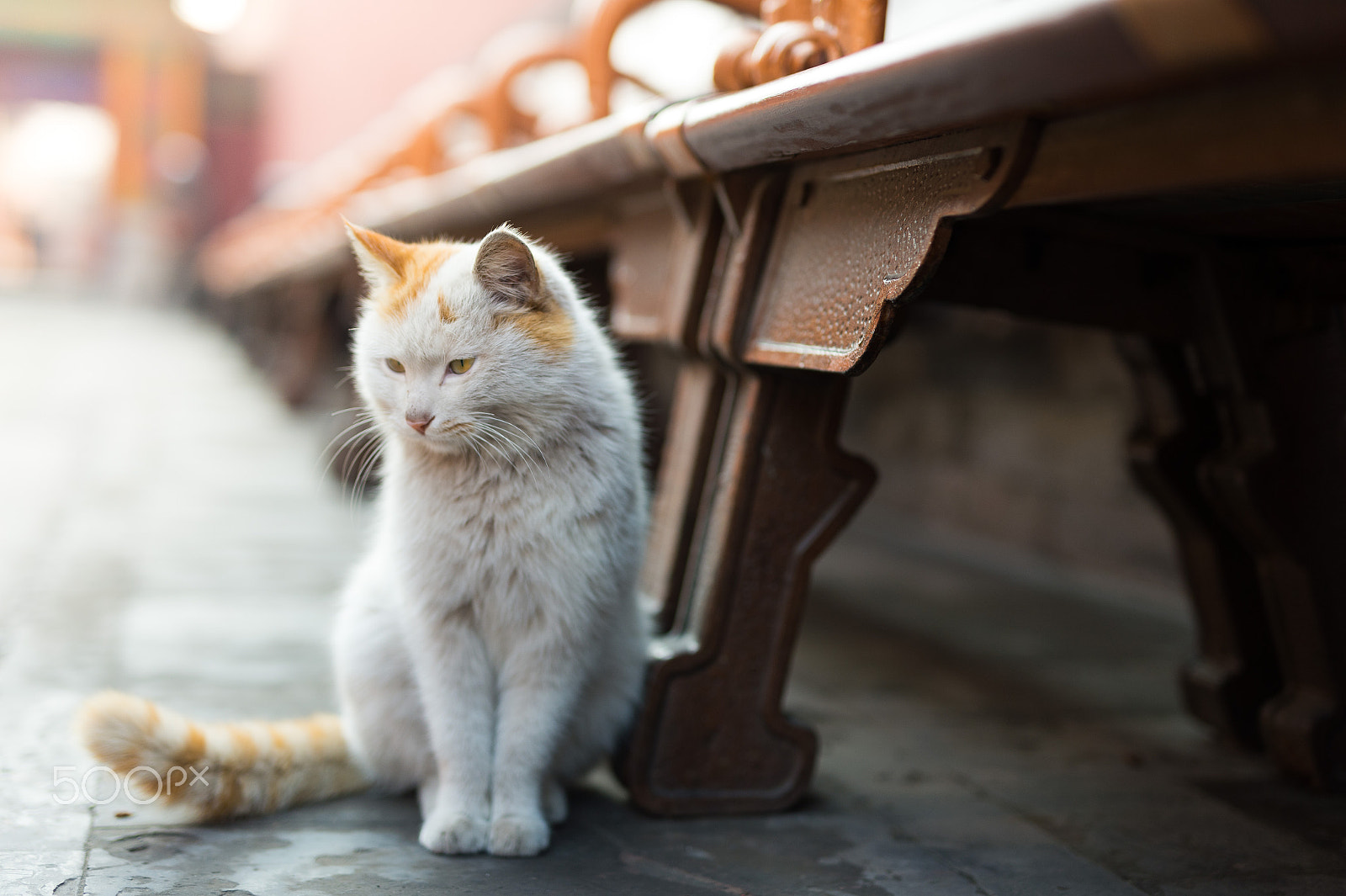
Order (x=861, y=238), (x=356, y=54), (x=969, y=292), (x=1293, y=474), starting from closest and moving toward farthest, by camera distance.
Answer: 1. (x=861, y=238)
2. (x=969, y=292)
3. (x=1293, y=474)
4. (x=356, y=54)

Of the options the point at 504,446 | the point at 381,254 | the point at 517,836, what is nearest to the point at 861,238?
the point at 504,446

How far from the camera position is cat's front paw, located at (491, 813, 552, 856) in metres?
1.40

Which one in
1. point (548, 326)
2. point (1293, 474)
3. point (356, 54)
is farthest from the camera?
point (356, 54)

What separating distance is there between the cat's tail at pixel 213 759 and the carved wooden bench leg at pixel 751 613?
421 mm

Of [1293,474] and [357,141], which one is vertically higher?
[357,141]

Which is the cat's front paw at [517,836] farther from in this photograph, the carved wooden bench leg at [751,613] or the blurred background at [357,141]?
the blurred background at [357,141]

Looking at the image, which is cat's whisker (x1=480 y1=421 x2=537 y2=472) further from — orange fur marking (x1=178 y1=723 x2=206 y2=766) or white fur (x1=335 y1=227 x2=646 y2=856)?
orange fur marking (x1=178 y1=723 x2=206 y2=766)

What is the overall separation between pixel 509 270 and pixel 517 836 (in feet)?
2.29

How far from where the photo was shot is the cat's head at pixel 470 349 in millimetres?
1399

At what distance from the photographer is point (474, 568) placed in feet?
4.69

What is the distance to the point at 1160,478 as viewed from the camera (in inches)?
77.7

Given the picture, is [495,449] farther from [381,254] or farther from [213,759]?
[213,759]

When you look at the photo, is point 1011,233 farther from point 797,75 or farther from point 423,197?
point 423,197

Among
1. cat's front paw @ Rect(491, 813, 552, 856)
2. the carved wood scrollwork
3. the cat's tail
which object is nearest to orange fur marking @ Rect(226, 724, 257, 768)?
the cat's tail
